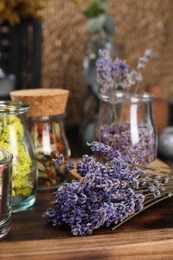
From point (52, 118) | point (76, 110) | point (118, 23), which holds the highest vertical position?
point (118, 23)

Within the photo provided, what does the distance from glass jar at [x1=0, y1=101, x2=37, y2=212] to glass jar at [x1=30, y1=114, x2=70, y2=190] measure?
77mm

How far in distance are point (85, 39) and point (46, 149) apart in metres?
0.90

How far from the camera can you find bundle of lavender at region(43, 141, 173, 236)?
2.05 ft

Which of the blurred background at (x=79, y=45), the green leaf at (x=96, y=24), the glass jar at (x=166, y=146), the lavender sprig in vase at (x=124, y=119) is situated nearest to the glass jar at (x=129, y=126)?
the lavender sprig in vase at (x=124, y=119)

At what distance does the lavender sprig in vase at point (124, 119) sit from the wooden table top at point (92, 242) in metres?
0.18

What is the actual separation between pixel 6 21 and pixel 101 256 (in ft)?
3.00

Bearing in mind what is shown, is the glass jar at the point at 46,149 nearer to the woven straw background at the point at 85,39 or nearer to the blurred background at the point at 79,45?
the blurred background at the point at 79,45

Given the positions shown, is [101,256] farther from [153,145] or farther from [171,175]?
[153,145]

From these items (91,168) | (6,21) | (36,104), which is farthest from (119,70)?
(6,21)

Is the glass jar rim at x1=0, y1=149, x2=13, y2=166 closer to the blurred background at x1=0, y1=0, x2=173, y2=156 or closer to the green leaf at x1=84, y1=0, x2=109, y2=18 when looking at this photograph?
the blurred background at x1=0, y1=0, x2=173, y2=156

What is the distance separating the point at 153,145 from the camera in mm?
872

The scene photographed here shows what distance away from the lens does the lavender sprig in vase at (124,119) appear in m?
0.85

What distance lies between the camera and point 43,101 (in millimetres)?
801

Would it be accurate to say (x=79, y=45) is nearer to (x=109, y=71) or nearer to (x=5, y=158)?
(x=109, y=71)
